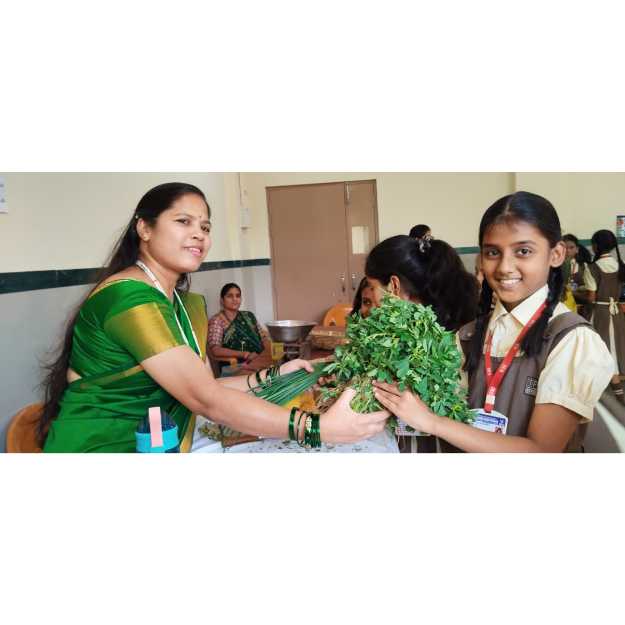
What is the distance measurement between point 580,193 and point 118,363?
4.98 ft

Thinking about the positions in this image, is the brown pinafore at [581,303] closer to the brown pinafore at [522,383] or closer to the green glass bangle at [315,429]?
the brown pinafore at [522,383]

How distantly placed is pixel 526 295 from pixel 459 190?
42cm

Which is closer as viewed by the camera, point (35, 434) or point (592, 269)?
point (592, 269)

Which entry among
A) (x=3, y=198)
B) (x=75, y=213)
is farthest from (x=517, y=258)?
(x=3, y=198)

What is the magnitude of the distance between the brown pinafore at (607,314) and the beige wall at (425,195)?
1.34 feet

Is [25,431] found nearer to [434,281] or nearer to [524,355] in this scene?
[434,281]

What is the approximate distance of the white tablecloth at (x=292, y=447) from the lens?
1794 mm

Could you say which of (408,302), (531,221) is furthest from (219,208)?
(531,221)

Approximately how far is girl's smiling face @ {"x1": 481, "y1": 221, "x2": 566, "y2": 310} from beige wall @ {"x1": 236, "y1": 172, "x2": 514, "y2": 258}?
0.30 ft

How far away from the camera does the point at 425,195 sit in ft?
5.84

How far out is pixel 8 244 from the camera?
5.99 feet

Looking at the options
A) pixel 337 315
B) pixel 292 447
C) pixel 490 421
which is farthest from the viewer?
pixel 337 315
